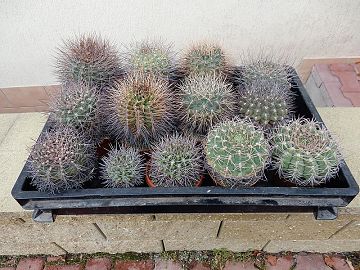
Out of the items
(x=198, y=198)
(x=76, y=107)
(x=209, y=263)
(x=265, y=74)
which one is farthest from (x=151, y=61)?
(x=209, y=263)

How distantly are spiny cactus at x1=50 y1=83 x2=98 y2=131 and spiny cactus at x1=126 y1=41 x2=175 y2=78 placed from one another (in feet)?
0.70

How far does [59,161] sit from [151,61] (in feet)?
1.71

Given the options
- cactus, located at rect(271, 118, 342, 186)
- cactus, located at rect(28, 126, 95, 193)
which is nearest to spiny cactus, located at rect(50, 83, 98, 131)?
cactus, located at rect(28, 126, 95, 193)

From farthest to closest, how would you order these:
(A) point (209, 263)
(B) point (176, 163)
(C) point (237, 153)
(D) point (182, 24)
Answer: (D) point (182, 24) → (A) point (209, 263) → (B) point (176, 163) → (C) point (237, 153)

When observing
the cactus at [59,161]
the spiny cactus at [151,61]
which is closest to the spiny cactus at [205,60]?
the spiny cactus at [151,61]

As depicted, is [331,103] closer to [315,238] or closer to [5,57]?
[315,238]

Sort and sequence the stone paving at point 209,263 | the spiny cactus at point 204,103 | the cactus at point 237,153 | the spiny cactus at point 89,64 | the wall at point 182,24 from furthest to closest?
1. the wall at point 182,24
2. the stone paving at point 209,263
3. the spiny cactus at point 89,64
4. the spiny cactus at point 204,103
5. the cactus at point 237,153

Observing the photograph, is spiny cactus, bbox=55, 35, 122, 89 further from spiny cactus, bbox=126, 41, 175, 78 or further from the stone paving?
the stone paving

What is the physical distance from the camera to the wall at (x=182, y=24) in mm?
1814

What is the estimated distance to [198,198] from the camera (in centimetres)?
119

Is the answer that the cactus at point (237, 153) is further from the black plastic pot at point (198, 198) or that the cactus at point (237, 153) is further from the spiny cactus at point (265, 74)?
the spiny cactus at point (265, 74)

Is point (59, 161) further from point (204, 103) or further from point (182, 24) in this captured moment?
point (182, 24)

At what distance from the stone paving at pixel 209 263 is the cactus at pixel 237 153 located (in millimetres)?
552

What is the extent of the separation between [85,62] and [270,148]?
763 mm
